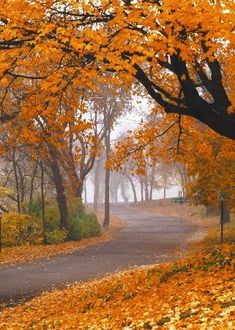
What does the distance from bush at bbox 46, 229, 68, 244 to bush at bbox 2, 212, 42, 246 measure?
636 mm

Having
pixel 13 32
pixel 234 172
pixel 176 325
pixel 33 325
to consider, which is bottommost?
pixel 33 325

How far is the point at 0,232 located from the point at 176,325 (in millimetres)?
19341

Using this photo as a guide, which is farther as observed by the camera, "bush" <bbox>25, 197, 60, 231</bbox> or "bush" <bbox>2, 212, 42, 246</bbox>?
"bush" <bbox>25, 197, 60, 231</bbox>

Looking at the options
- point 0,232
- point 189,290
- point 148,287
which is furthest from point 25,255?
point 189,290

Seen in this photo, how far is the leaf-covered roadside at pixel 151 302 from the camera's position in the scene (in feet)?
25.0

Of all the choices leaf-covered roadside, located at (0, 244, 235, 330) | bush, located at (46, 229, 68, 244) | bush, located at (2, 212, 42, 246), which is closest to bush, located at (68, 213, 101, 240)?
bush, located at (46, 229, 68, 244)

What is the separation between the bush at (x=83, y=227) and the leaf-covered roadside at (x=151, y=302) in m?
14.2

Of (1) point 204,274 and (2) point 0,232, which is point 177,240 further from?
(1) point 204,274

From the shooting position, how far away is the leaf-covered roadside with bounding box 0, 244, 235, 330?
7629 millimetres

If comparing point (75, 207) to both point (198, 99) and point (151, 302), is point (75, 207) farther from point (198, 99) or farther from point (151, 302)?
point (151, 302)

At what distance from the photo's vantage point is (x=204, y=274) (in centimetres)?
1080

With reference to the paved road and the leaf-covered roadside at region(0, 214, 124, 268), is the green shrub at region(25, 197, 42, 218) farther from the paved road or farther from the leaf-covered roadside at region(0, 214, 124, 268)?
the paved road

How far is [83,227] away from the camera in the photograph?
29609 millimetres

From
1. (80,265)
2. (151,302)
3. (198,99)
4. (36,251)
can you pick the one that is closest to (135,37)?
(198,99)
